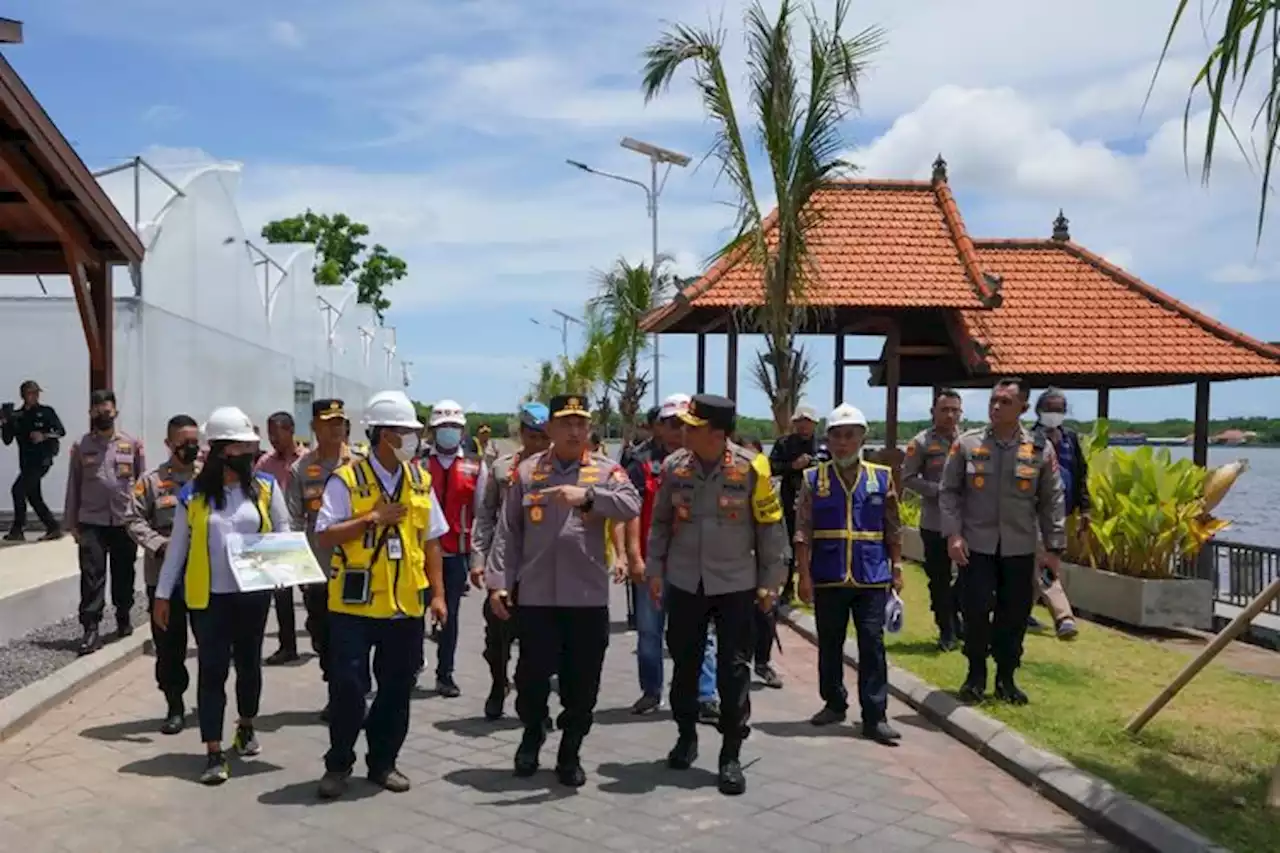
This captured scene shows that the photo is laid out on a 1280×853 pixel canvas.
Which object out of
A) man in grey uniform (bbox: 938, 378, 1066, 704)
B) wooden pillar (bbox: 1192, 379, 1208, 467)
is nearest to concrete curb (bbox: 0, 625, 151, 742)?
man in grey uniform (bbox: 938, 378, 1066, 704)

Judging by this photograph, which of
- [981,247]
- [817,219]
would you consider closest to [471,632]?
[817,219]

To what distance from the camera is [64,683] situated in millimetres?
8023

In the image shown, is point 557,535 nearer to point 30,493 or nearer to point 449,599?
point 449,599

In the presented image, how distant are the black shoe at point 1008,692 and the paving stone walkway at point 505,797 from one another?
53 cm

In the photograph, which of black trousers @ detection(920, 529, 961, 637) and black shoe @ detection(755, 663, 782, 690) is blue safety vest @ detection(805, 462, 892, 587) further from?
black trousers @ detection(920, 529, 961, 637)

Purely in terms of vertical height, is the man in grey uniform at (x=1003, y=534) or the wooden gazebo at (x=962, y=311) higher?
the wooden gazebo at (x=962, y=311)

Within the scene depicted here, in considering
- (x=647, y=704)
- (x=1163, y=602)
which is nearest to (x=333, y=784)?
(x=647, y=704)

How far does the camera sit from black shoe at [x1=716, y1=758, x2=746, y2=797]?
600 cm

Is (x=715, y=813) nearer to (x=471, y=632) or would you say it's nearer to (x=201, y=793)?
(x=201, y=793)

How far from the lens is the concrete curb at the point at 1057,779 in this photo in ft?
17.0

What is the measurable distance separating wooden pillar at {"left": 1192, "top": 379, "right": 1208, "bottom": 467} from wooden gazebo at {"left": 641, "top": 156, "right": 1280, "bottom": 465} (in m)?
0.02

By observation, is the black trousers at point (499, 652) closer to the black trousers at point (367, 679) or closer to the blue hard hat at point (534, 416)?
the blue hard hat at point (534, 416)

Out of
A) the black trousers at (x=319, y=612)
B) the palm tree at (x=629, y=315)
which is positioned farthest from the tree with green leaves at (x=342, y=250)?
the black trousers at (x=319, y=612)

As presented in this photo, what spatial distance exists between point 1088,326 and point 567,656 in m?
13.9
